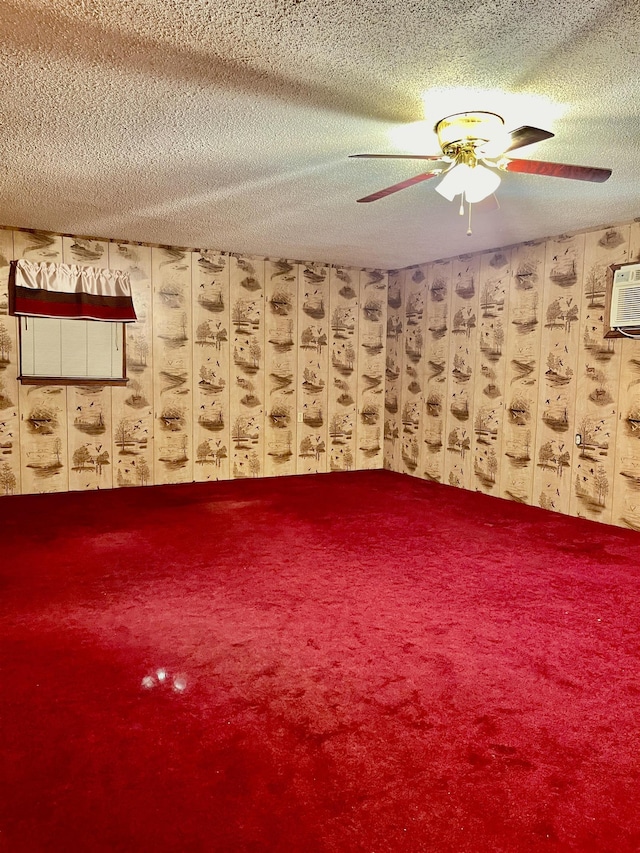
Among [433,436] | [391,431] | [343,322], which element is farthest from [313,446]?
[343,322]

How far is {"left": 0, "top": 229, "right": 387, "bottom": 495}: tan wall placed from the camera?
568 centimetres

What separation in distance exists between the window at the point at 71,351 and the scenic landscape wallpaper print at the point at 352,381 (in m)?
0.11

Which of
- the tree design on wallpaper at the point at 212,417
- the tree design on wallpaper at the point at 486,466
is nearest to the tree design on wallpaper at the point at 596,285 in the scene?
the tree design on wallpaper at the point at 486,466

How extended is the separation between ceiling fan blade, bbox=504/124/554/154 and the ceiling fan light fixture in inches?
10.6

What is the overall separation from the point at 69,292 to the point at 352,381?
3.29 meters

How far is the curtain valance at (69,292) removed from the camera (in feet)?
17.7

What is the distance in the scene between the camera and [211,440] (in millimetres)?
6488

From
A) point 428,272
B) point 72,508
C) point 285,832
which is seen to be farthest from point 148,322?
point 285,832

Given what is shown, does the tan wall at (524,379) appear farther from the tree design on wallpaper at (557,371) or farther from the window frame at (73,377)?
the window frame at (73,377)

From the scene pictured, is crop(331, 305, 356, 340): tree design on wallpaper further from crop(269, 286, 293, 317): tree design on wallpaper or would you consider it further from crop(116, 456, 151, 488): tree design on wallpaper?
crop(116, 456, 151, 488): tree design on wallpaper

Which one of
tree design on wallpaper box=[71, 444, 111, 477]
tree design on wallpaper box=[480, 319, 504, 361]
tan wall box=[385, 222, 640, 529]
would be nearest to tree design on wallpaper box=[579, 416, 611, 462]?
tan wall box=[385, 222, 640, 529]

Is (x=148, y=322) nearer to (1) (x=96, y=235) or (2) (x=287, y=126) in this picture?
(1) (x=96, y=235)

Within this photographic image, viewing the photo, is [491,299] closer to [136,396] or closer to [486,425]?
[486,425]

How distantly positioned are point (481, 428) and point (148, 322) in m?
3.56
